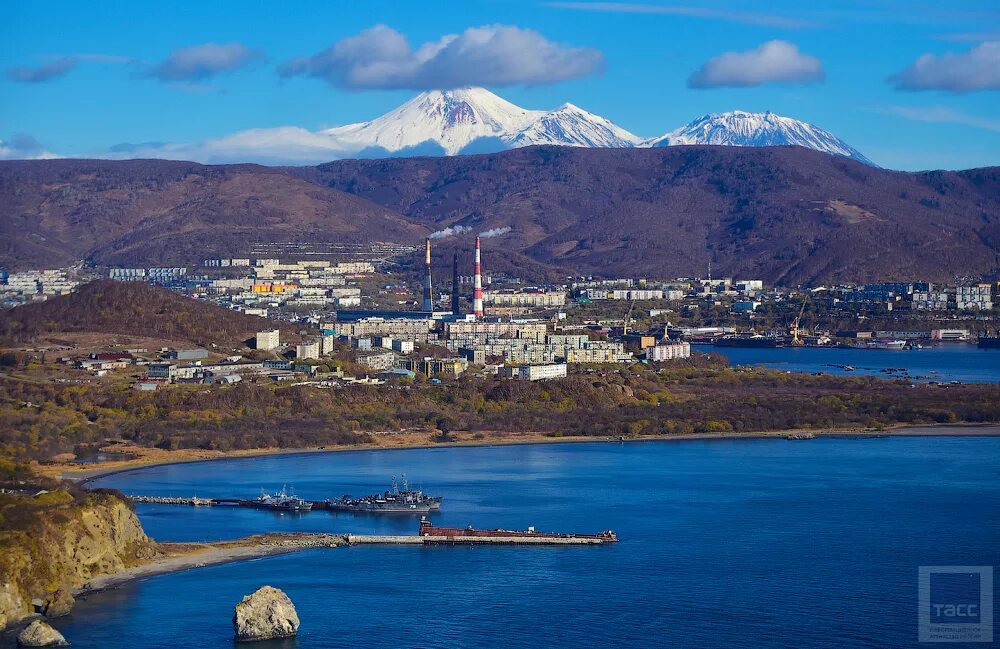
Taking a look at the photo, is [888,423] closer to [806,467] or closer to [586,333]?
[806,467]

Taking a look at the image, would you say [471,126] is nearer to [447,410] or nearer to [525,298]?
[525,298]

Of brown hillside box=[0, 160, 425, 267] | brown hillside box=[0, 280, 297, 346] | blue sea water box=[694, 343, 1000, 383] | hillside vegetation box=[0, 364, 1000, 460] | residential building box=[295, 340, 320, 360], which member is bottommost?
hillside vegetation box=[0, 364, 1000, 460]

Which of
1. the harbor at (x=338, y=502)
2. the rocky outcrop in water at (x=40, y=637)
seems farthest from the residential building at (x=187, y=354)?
the rocky outcrop in water at (x=40, y=637)

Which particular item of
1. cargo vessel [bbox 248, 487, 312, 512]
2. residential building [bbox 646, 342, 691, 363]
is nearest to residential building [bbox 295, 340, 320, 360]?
residential building [bbox 646, 342, 691, 363]

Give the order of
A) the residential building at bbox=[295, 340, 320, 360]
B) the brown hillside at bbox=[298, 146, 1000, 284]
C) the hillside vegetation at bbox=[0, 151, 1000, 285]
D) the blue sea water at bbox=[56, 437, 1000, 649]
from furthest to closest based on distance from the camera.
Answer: the brown hillside at bbox=[298, 146, 1000, 284], the hillside vegetation at bbox=[0, 151, 1000, 285], the residential building at bbox=[295, 340, 320, 360], the blue sea water at bbox=[56, 437, 1000, 649]

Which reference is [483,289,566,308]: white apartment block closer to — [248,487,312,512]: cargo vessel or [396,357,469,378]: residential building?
[396,357,469,378]: residential building

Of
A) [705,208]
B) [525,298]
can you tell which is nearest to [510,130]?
[705,208]
